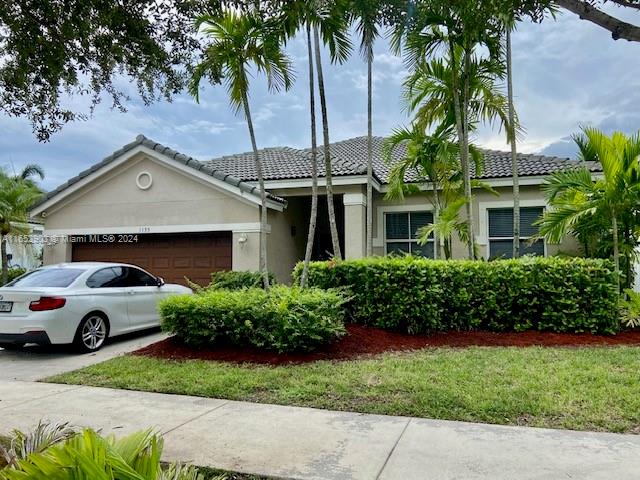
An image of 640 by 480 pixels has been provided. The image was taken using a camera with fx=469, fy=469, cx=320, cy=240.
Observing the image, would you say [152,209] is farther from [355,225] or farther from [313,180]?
[313,180]

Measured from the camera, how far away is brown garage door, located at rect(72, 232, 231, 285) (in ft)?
45.6

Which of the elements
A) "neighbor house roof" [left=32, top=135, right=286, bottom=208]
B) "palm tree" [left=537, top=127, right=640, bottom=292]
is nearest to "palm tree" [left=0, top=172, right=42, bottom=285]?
"neighbor house roof" [left=32, top=135, right=286, bottom=208]

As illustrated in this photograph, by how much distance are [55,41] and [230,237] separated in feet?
30.6

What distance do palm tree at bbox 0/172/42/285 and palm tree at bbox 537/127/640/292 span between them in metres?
16.7

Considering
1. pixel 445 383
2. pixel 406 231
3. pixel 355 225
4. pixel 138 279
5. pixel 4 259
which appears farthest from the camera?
pixel 4 259

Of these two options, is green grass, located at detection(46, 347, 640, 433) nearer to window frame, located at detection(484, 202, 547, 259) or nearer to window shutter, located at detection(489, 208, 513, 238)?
window frame, located at detection(484, 202, 547, 259)

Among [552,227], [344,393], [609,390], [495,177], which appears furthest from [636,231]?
[344,393]

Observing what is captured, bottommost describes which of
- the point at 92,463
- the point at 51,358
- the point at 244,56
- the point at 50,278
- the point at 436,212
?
the point at 51,358

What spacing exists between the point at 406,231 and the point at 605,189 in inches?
242

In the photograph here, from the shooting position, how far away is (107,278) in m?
9.46

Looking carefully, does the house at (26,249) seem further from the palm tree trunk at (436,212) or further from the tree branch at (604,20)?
the tree branch at (604,20)

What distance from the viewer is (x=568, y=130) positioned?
11.1 meters

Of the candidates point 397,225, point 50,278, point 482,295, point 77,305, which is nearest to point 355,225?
point 397,225

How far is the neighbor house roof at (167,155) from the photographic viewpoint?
43.5 ft
